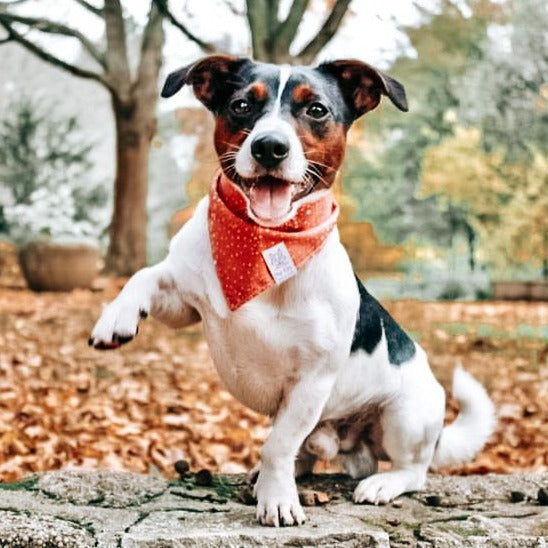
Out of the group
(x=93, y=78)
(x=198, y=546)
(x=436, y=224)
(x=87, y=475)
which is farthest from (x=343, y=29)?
(x=198, y=546)

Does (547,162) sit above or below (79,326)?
above

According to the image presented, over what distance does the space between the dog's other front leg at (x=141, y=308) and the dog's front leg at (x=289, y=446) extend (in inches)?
15.2

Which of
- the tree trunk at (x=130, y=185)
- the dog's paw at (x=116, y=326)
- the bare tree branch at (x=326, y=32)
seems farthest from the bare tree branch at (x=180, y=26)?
the dog's paw at (x=116, y=326)

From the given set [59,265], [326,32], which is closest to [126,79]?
[59,265]

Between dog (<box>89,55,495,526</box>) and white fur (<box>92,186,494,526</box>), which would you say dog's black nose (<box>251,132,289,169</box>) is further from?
white fur (<box>92,186,494,526</box>)

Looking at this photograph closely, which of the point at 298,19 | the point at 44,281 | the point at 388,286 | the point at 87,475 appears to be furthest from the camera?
the point at 388,286

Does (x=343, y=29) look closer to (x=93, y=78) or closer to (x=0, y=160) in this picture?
(x=93, y=78)

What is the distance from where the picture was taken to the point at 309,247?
7.46 ft

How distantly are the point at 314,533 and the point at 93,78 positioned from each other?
6.51 m

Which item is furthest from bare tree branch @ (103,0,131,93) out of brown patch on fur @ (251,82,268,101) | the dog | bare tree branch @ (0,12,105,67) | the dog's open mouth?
the dog's open mouth

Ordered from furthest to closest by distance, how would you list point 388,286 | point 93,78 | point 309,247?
point 388,286 → point 93,78 → point 309,247

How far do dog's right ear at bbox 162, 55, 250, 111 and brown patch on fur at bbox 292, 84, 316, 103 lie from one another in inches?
7.4

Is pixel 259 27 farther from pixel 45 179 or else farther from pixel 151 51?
pixel 45 179

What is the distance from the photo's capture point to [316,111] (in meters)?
2.16
